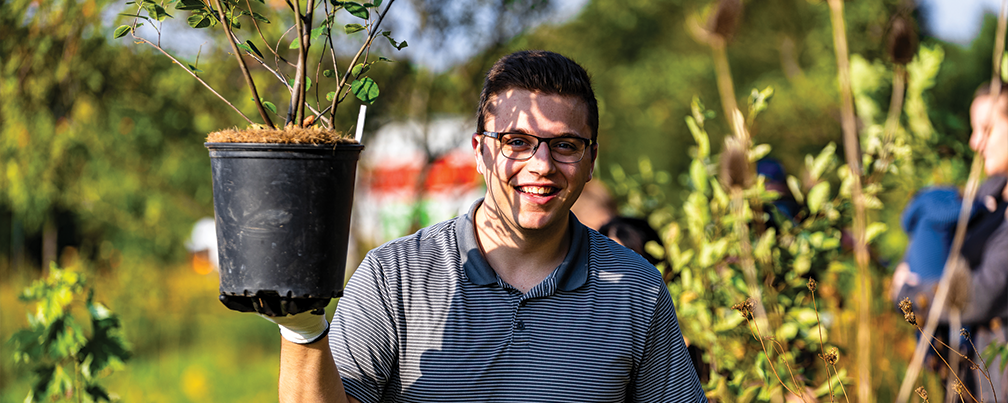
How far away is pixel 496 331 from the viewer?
175cm

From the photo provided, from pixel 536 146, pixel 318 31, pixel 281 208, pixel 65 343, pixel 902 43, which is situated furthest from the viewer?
pixel 65 343

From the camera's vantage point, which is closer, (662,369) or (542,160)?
(542,160)

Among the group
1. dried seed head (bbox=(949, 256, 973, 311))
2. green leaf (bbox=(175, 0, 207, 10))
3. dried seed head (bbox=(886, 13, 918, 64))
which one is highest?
dried seed head (bbox=(886, 13, 918, 64))

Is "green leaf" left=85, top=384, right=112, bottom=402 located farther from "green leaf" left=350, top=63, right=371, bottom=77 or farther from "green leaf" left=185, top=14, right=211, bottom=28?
"green leaf" left=350, top=63, right=371, bottom=77

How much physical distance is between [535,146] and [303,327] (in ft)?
2.28

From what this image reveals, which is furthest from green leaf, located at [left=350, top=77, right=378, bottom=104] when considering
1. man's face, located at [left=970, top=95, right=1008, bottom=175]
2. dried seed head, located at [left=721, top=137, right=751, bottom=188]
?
man's face, located at [left=970, top=95, right=1008, bottom=175]

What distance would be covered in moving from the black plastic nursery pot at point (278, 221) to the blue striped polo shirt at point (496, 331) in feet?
1.16

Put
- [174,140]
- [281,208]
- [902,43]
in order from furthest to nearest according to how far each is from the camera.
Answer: [174,140] → [902,43] → [281,208]

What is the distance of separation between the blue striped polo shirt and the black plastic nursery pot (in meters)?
0.35

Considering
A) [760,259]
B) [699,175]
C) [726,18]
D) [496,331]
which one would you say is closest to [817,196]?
[760,259]

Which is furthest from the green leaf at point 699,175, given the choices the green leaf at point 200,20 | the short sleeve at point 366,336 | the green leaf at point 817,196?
the green leaf at point 200,20

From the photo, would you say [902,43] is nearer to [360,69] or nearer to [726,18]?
[726,18]

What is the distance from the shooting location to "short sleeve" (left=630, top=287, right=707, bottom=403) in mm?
1834

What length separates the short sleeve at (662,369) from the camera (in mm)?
1834
